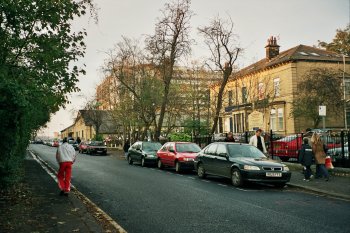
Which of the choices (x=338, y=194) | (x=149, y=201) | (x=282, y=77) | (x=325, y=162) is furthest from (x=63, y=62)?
(x=282, y=77)

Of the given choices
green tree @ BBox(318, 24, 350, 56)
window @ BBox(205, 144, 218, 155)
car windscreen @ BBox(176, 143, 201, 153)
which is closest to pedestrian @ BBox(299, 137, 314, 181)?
window @ BBox(205, 144, 218, 155)

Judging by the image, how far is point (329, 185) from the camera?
43.9 feet

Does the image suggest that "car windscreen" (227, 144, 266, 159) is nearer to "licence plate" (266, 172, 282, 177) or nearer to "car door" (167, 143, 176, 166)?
"licence plate" (266, 172, 282, 177)

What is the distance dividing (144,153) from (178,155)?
488cm


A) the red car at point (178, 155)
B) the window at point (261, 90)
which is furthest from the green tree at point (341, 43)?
the red car at point (178, 155)

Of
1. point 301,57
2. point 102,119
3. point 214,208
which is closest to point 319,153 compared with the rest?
point 214,208

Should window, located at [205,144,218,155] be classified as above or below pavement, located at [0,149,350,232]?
above

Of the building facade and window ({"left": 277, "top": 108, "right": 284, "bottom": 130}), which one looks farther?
window ({"left": 277, "top": 108, "right": 284, "bottom": 130})

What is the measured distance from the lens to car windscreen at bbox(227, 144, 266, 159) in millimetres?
14891

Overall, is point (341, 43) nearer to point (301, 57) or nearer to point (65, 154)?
point (301, 57)

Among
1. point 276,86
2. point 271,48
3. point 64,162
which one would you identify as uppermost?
point 271,48

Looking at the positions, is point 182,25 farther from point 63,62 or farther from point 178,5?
point 63,62

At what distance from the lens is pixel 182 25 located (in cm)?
3322

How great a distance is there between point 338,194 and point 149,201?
5536mm
